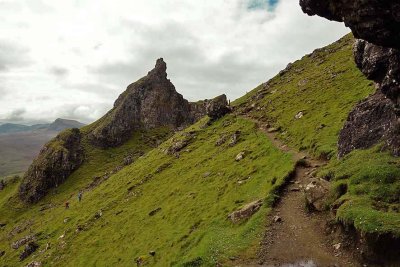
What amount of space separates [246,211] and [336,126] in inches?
1110

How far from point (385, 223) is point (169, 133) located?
176617 millimetres

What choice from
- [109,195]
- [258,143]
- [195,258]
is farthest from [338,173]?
[109,195]

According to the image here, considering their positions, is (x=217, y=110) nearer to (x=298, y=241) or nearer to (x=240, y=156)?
(x=240, y=156)

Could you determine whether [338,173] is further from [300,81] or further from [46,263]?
[300,81]

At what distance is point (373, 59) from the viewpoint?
34.4 metres

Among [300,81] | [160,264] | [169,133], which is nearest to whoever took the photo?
[160,264]

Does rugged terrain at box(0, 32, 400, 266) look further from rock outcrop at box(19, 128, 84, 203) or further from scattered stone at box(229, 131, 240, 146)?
rock outcrop at box(19, 128, 84, 203)

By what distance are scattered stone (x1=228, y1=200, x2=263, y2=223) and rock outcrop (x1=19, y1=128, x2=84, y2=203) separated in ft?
413

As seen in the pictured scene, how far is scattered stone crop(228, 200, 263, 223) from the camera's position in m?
41.1

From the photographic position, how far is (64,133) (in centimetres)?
17638

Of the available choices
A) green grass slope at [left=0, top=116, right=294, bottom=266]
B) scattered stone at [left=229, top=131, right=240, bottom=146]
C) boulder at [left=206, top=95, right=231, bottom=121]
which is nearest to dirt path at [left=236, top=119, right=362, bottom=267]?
green grass slope at [left=0, top=116, right=294, bottom=266]

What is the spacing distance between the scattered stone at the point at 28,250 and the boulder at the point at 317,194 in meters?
75.6

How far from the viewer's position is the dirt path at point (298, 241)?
28.7m

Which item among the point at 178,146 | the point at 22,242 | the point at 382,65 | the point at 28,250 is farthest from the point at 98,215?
the point at 382,65
